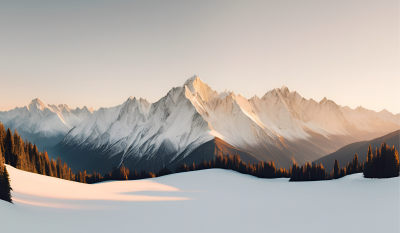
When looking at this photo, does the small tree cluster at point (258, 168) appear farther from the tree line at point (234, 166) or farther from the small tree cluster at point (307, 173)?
the small tree cluster at point (307, 173)

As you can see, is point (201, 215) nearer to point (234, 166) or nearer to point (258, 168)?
point (258, 168)

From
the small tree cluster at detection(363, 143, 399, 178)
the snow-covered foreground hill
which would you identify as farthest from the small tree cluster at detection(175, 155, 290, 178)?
the snow-covered foreground hill

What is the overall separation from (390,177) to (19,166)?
9400cm

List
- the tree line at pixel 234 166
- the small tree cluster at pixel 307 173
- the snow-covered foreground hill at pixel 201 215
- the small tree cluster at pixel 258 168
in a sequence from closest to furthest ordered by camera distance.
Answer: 1. the snow-covered foreground hill at pixel 201 215
2. the tree line at pixel 234 166
3. the small tree cluster at pixel 307 173
4. the small tree cluster at pixel 258 168

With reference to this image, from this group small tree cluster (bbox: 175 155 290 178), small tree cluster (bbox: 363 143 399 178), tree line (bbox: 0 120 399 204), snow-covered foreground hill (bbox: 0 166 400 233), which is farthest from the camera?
small tree cluster (bbox: 175 155 290 178)

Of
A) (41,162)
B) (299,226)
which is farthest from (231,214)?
(41,162)

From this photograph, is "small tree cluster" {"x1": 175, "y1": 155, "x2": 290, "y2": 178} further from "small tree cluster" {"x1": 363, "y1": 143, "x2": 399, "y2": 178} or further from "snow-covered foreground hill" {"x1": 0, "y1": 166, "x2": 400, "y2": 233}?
"snow-covered foreground hill" {"x1": 0, "y1": 166, "x2": 400, "y2": 233}

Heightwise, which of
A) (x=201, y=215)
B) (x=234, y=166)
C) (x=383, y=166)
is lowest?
(x=201, y=215)

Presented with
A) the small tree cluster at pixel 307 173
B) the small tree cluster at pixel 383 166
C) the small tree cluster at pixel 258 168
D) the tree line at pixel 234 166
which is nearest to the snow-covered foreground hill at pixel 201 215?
the tree line at pixel 234 166

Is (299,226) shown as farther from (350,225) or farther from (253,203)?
(253,203)

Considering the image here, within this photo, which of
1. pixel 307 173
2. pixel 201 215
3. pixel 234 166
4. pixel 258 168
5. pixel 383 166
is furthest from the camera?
pixel 234 166

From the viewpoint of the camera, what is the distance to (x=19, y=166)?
64438mm

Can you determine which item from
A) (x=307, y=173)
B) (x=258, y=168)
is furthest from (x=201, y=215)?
(x=258, y=168)

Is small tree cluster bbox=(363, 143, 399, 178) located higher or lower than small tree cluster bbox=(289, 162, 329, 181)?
higher
